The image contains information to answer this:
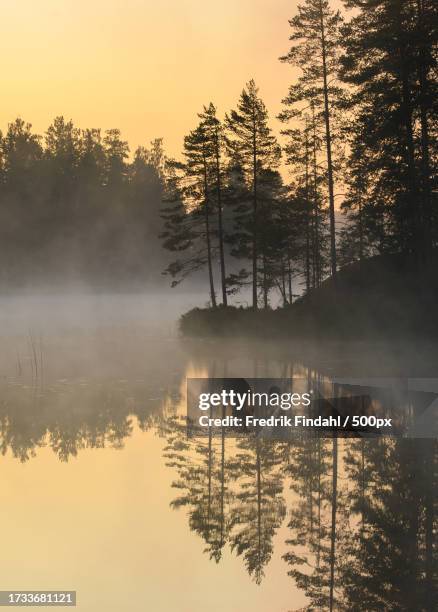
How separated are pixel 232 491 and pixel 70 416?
8.85m

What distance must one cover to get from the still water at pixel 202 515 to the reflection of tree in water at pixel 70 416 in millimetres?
72

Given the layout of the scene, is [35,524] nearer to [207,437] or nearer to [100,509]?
[100,509]

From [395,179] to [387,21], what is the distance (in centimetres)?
734

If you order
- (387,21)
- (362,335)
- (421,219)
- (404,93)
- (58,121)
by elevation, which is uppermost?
(58,121)

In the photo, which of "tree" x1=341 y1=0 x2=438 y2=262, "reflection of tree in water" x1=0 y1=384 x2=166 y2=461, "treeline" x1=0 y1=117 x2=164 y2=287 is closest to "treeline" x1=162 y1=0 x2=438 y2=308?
"tree" x1=341 y1=0 x2=438 y2=262

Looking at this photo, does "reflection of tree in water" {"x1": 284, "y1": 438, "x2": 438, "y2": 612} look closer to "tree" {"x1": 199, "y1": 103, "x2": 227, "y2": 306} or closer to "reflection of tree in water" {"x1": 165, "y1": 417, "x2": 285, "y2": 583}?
"reflection of tree in water" {"x1": 165, "y1": 417, "x2": 285, "y2": 583}

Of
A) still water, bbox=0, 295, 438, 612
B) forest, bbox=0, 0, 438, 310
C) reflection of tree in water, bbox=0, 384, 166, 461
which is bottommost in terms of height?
still water, bbox=0, 295, 438, 612

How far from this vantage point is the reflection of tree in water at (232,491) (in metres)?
11.2

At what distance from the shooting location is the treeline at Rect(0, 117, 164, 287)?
152250 mm

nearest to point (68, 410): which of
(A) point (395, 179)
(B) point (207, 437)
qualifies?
(B) point (207, 437)

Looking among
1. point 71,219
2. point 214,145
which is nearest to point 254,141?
point 214,145

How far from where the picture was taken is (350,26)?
45031mm

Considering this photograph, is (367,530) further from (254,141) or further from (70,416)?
(254,141)

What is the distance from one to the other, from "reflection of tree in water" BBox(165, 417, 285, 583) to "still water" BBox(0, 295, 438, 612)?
0.11ft
